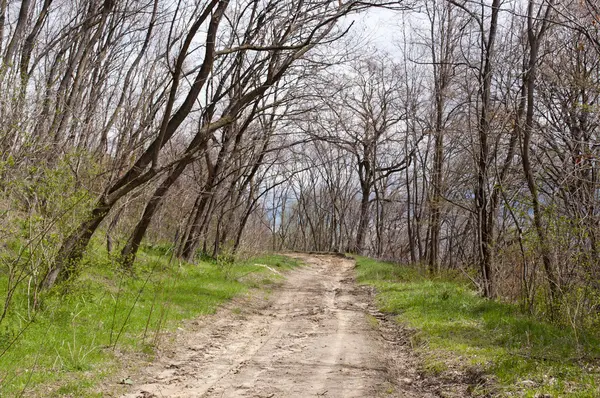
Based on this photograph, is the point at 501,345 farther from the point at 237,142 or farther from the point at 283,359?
the point at 237,142

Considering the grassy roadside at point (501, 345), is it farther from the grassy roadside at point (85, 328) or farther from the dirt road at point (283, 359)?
the grassy roadside at point (85, 328)

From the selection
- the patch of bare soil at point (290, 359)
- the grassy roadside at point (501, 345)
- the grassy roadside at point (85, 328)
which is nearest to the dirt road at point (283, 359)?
the patch of bare soil at point (290, 359)

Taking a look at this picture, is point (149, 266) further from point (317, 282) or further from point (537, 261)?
point (537, 261)

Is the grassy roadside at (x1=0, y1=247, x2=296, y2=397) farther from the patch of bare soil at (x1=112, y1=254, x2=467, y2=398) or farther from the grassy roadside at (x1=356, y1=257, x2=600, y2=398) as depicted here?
the grassy roadside at (x1=356, y1=257, x2=600, y2=398)

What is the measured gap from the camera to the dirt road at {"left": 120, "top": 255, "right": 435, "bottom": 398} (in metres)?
5.59

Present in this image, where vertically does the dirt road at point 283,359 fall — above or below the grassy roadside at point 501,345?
below

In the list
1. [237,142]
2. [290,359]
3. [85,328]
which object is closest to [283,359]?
[290,359]

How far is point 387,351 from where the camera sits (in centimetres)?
767

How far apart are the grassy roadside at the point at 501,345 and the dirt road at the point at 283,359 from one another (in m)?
0.66

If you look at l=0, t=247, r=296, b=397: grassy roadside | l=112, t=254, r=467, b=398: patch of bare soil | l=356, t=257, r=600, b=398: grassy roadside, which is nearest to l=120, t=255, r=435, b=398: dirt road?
l=112, t=254, r=467, b=398: patch of bare soil

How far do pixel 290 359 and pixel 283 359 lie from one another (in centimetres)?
9

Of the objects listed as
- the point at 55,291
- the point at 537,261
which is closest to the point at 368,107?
the point at 537,261

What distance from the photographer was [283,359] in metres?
6.85

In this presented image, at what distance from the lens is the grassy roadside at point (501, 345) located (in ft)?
17.5
